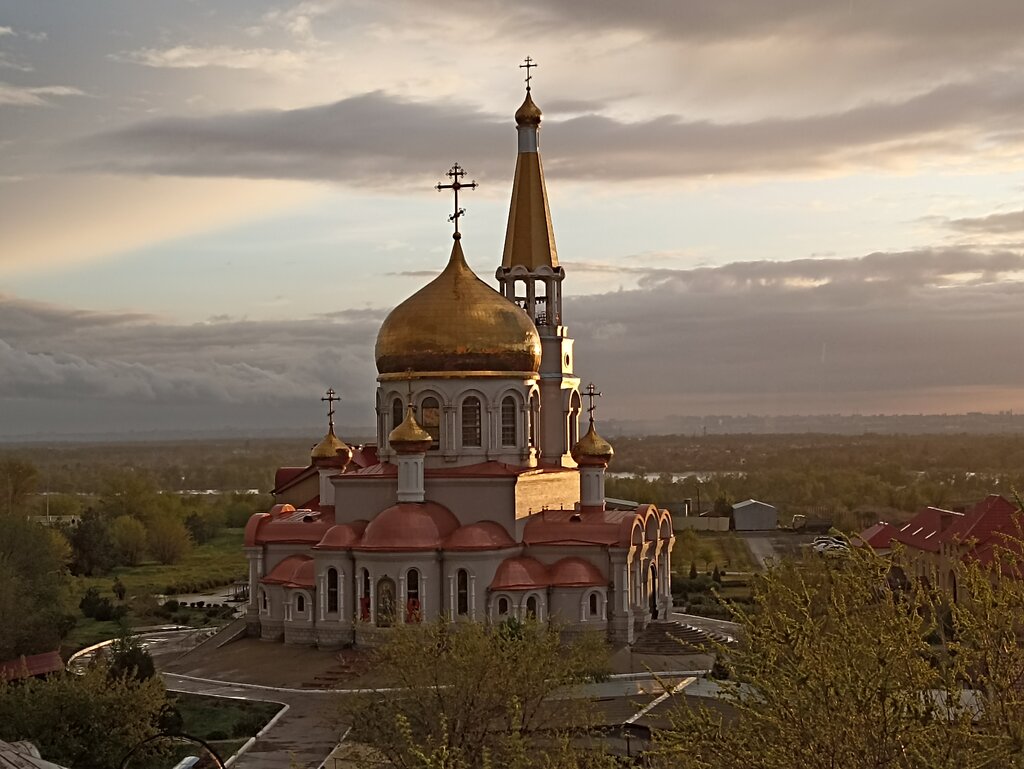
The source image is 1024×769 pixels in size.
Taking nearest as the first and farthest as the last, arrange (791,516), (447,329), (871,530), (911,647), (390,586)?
(911,647) → (390,586) → (447,329) → (871,530) → (791,516)

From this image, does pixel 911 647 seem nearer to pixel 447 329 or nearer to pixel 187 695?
pixel 187 695

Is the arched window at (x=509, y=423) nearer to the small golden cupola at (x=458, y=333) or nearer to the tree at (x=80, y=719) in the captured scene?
the small golden cupola at (x=458, y=333)

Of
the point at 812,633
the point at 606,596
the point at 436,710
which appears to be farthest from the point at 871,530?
the point at 812,633

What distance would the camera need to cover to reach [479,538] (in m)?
30.6

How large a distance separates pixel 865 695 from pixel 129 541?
4916cm

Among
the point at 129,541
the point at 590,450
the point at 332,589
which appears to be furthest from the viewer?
the point at 129,541

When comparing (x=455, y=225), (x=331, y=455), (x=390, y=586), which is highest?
(x=455, y=225)

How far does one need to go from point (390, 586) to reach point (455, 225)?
349 inches

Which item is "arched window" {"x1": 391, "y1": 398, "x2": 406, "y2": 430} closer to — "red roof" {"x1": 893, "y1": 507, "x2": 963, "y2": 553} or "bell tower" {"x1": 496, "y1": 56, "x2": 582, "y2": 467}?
"bell tower" {"x1": 496, "y1": 56, "x2": 582, "y2": 467}

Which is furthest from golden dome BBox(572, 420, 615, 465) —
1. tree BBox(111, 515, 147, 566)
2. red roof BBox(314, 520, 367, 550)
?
tree BBox(111, 515, 147, 566)

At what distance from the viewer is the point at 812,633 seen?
35.7ft

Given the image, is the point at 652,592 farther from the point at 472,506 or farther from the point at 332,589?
the point at 332,589

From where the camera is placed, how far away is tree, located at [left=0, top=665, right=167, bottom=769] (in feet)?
64.2

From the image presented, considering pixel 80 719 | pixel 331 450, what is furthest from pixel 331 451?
pixel 80 719
